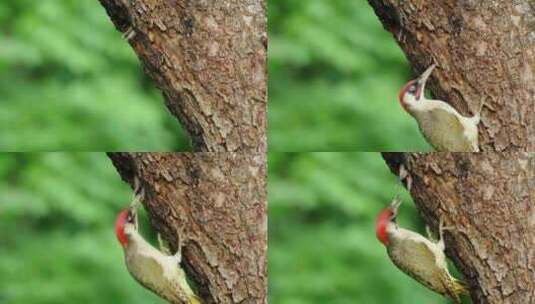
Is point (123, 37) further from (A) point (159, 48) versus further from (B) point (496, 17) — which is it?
(B) point (496, 17)

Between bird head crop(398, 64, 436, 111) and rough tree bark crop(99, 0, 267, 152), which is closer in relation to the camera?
rough tree bark crop(99, 0, 267, 152)

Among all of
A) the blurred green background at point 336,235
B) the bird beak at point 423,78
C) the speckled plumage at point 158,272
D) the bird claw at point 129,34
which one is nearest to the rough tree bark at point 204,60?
the bird claw at point 129,34

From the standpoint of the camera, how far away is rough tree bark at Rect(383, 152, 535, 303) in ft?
7.76

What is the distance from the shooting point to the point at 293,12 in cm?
242

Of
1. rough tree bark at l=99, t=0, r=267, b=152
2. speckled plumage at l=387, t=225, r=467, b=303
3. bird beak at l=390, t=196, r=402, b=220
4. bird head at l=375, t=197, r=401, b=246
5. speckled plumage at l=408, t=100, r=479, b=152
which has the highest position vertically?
rough tree bark at l=99, t=0, r=267, b=152

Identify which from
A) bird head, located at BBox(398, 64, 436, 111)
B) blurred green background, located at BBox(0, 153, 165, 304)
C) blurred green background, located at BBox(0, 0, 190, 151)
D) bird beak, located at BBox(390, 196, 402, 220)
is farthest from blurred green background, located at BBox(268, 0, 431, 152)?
blurred green background, located at BBox(0, 153, 165, 304)

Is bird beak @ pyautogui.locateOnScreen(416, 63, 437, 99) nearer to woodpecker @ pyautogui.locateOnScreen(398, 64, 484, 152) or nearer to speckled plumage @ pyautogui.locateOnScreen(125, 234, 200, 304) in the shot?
woodpecker @ pyautogui.locateOnScreen(398, 64, 484, 152)

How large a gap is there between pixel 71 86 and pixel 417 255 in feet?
2.97

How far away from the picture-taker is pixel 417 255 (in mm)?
2385

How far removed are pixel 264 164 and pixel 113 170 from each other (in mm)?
330

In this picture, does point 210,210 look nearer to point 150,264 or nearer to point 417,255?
point 150,264

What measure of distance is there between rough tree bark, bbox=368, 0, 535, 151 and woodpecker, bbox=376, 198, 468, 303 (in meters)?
0.25

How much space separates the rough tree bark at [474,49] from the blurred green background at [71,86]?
1.88 ft

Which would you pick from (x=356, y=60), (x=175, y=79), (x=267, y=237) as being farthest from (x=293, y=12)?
(x=267, y=237)
